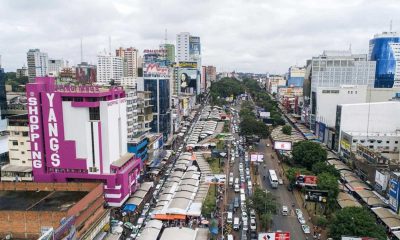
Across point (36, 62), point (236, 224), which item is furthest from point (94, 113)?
point (36, 62)

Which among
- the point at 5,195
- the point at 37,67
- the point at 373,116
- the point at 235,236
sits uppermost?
the point at 37,67

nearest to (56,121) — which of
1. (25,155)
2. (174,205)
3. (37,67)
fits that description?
(25,155)

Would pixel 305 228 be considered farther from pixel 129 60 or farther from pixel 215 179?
pixel 129 60

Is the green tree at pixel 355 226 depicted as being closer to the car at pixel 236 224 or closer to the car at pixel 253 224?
the car at pixel 253 224

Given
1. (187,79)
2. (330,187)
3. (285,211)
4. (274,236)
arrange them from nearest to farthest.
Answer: (274,236), (285,211), (330,187), (187,79)

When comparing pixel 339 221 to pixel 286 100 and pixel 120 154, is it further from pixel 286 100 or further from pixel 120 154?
pixel 286 100
